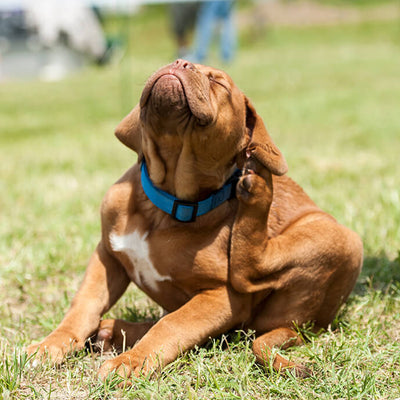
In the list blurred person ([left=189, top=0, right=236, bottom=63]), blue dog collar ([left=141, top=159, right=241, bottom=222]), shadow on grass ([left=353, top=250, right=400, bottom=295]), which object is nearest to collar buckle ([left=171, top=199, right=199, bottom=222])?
blue dog collar ([left=141, top=159, right=241, bottom=222])

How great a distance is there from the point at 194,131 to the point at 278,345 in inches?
37.2

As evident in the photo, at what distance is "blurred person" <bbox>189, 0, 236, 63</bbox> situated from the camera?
1506 centimetres

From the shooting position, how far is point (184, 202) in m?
2.54

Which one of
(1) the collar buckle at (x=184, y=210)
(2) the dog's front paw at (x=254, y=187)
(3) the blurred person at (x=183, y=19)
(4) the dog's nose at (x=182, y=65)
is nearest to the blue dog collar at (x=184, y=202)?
(1) the collar buckle at (x=184, y=210)

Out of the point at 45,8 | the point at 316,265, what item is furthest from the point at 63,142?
the point at 45,8

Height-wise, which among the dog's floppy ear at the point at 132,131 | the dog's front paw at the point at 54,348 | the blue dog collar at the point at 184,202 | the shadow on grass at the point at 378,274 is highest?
the dog's floppy ear at the point at 132,131

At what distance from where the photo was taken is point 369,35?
82.8ft

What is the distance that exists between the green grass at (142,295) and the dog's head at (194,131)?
2.32 ft

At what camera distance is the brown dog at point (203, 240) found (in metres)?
2.40

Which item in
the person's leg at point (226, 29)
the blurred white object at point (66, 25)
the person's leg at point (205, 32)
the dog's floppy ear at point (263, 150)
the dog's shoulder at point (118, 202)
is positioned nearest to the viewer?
the dog's floppy ear at point (263, 150)

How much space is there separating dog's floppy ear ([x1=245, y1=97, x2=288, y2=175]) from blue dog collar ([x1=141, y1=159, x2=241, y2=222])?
197mm

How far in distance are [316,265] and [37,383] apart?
1.23 meters

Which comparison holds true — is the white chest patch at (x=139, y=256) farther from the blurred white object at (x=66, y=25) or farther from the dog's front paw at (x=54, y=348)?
the blurred white object at (x=66, y=25)

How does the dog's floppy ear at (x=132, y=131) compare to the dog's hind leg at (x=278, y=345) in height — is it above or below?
above
